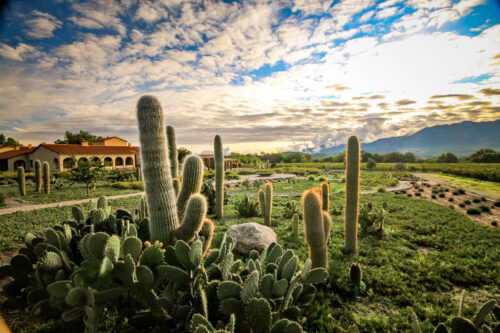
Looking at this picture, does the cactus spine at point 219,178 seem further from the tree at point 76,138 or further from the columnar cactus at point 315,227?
the tree at point 76,138

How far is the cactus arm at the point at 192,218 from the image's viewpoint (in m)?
2.82

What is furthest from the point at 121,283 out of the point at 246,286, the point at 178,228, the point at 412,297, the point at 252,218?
the point at 252,218

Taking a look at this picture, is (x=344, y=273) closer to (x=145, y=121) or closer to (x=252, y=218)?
(x=145, y=121)

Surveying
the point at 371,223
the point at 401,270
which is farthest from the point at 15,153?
the point at 401,270

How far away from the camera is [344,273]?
4.17 meters

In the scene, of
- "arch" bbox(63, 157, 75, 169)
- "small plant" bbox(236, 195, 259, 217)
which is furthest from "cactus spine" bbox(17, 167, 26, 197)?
"small plant" bbox(236, 195, 259, 217)

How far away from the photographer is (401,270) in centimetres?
450

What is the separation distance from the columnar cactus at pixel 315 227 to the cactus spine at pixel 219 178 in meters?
5.37

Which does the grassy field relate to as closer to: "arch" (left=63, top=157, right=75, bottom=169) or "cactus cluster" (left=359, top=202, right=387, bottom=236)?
"cactus cluster" (left=359, top=202, right=387, bottom=236)

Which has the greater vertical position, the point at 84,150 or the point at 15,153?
the point at 84,150

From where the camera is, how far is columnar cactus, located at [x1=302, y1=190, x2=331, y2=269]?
137 inches

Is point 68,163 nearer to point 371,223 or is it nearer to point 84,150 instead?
point 84,150

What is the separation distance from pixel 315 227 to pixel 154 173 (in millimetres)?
2601

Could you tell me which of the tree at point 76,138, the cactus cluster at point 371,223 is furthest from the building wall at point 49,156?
the cactus cluster at point 371,223
